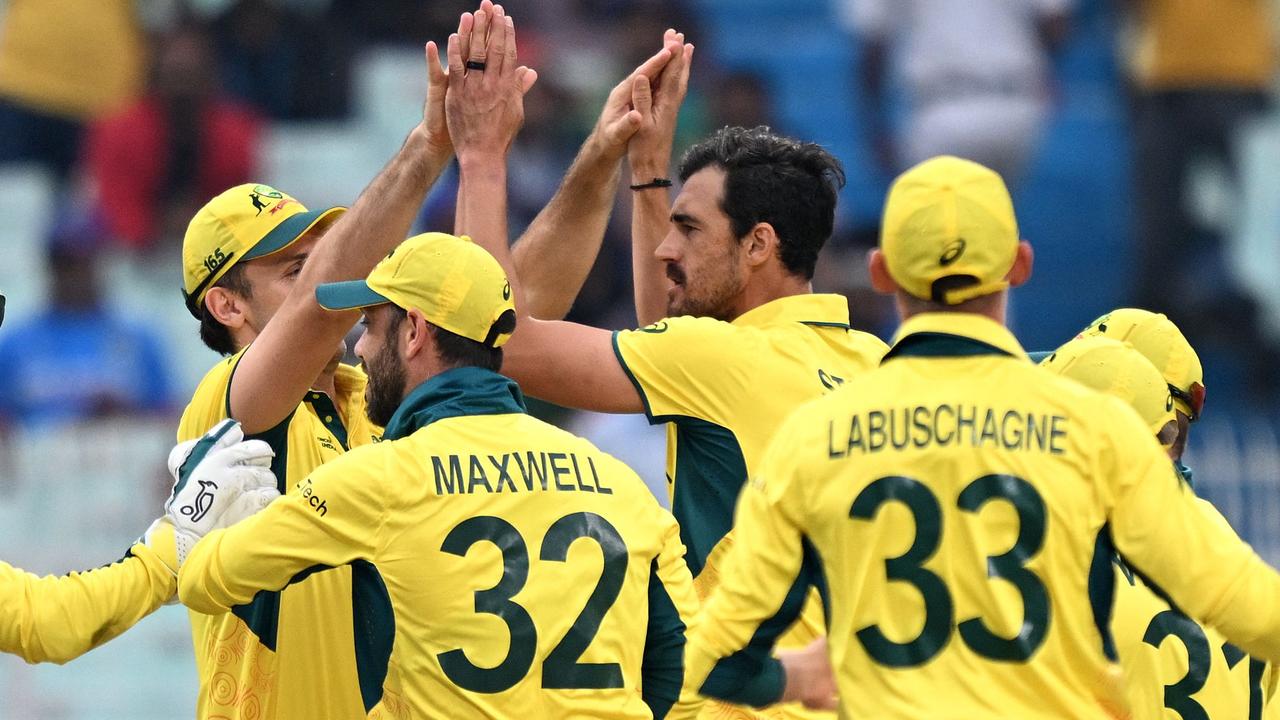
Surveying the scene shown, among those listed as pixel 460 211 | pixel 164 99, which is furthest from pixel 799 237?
pixel 164 99

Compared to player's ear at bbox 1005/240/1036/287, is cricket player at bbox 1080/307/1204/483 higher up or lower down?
lower down

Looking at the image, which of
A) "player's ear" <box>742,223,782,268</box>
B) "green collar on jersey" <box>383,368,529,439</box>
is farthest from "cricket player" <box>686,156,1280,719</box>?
"player's ear" <box>742,223,782,268</box>

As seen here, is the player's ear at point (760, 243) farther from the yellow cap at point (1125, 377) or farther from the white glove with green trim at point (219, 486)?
the white glove with green trim at point (219, 486)

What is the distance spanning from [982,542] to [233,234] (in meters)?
2.67

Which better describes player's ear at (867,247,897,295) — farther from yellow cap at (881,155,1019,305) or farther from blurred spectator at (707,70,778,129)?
blurred spectator at (707,70,778,129)

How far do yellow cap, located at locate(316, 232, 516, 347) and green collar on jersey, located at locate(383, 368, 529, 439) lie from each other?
0.11m

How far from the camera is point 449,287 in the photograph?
432 cm

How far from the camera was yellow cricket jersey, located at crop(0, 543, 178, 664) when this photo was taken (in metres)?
4.40

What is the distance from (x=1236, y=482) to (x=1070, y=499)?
892cm

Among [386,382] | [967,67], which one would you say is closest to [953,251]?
[386,382]

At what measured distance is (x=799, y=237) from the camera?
205 inches

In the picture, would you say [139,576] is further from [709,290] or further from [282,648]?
[709,290]

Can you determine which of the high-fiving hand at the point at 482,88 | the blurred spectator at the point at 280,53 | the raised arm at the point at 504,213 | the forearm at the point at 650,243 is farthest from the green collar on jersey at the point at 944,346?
the blurred spectator at the point at 280,53

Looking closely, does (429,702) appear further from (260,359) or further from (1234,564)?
(1234,564)
